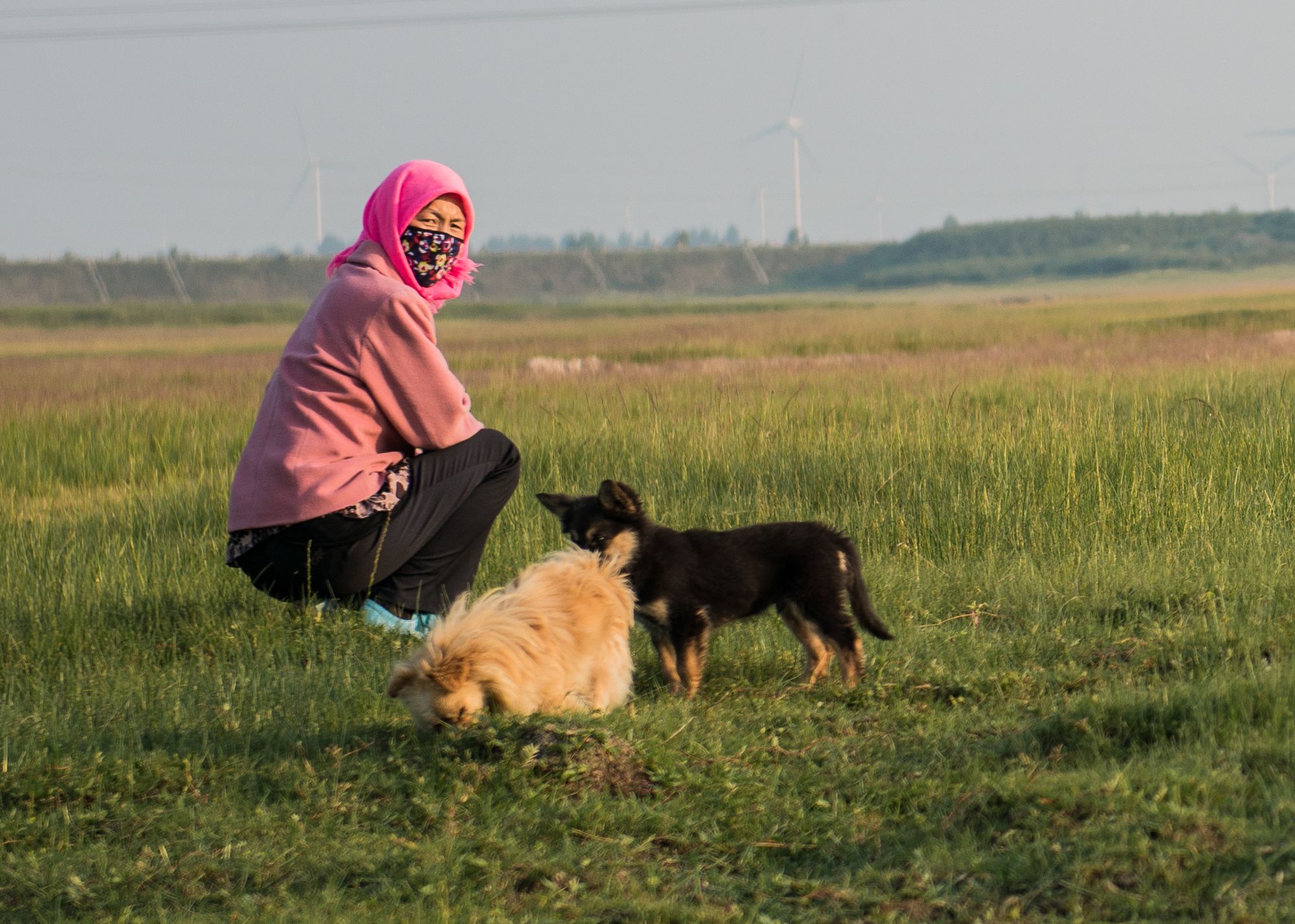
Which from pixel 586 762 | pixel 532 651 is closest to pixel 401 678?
pixel 532 651

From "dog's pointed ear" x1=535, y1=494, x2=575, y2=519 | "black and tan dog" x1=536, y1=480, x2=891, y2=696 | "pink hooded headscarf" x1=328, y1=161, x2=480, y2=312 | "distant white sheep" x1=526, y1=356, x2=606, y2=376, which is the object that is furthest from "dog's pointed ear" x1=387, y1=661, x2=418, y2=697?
"distant white sheep" x1=526, y1=356, x2=606, y2=376

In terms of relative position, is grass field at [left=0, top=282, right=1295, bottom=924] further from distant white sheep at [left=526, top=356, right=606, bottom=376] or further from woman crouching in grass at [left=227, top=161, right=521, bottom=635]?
distant white sheep at [left=526, top=356, right=606, bottom=376]

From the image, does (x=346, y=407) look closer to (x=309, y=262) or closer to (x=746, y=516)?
(x=746, y=516)

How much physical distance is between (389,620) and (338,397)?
93cm

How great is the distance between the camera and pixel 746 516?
7301 mm

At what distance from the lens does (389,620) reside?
17.1 ft

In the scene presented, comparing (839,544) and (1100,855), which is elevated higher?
(839,544)

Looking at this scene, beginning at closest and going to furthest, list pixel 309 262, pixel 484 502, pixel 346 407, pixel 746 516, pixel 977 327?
pixel 346 407
pixel 484 502
pixel 746 516
pixel 977 327
pixel 309 262

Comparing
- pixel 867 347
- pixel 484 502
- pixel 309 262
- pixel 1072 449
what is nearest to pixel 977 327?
pixel 867 347

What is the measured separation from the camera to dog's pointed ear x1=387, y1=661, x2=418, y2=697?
11.8 feet

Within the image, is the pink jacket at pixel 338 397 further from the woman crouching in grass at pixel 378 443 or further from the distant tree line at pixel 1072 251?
the distant tree line at pixel 1072 251

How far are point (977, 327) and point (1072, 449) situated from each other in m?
19.4

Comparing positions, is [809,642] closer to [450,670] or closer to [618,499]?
[618,499]

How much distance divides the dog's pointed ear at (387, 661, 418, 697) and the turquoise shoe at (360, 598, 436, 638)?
150cm
